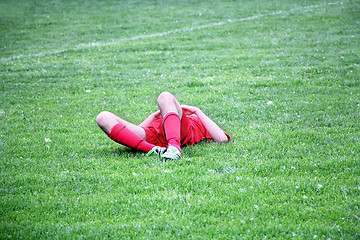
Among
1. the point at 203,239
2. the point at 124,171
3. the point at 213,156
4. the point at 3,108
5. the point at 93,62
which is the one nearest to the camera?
the point at 203,239

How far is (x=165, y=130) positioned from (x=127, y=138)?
1.80 ft

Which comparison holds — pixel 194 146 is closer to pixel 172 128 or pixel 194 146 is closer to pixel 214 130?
pixel 214 130

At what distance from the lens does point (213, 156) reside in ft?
18.0

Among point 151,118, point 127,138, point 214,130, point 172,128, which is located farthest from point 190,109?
point 127,138

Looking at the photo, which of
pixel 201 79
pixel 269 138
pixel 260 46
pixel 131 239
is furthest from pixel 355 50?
pixel 131 239

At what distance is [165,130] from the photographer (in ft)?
18.2

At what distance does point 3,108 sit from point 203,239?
6.06m

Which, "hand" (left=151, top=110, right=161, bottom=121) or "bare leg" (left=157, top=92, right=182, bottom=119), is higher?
"bare leg" (left=157, top=92, right=182, bottom=119)

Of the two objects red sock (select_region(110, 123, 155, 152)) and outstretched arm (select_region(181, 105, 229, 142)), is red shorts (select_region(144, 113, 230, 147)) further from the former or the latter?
red sock (select_region(110, 123, 155, 152))

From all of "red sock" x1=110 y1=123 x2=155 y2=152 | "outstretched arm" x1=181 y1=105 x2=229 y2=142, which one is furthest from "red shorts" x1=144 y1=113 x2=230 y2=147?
"red sock" x1=110 y1=123 x2=155 y2=152

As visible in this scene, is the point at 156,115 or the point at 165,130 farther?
the point at 156,115

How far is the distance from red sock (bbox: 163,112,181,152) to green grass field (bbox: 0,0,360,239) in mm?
297

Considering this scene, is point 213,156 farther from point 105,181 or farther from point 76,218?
point 76,218

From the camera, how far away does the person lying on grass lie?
543 centimetres
